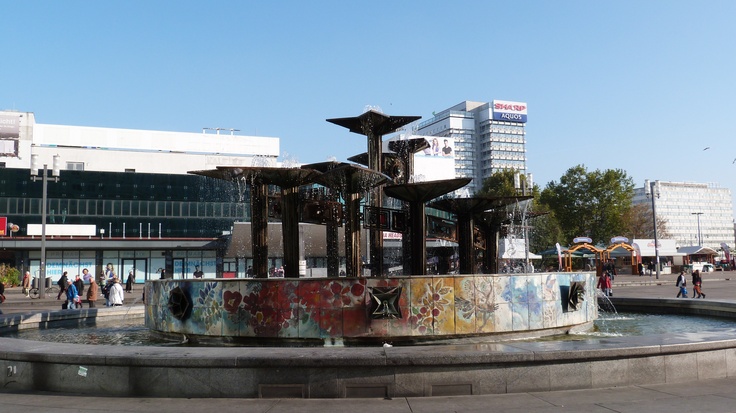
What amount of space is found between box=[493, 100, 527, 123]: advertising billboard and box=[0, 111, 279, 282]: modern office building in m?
128

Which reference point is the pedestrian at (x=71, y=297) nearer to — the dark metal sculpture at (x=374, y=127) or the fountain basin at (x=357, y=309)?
the dark metal sculpture at (x=374, y=127)

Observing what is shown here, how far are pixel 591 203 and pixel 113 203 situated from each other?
54863 millimetres

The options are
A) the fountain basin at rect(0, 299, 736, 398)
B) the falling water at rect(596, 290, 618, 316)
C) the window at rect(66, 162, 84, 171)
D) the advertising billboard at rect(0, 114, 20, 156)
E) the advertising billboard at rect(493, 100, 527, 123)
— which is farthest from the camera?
the advertising billboard at rect(493, 100, 527, 123)

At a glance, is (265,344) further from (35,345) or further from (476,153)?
(476,153)

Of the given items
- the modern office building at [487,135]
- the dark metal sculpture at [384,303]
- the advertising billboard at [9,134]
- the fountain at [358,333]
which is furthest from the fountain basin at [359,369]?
the modern office building at [487,135]

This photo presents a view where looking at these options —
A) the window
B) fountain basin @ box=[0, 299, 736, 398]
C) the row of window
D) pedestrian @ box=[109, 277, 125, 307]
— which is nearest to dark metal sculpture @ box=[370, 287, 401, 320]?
fountain basin @ box=[0, 299, 736, 398]

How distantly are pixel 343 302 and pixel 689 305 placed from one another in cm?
1199

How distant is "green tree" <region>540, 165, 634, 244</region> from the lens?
76.4 m

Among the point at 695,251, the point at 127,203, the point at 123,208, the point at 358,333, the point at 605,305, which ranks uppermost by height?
the point at 127,203

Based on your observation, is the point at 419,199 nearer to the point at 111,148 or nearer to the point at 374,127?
the point at 374,127

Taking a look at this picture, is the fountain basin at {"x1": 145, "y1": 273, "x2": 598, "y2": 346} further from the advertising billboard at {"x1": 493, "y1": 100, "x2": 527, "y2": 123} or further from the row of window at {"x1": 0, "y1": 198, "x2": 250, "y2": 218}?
the advertising billboard at {"x1": 493, "y1": 100, "x2": 527, "y2": 123}

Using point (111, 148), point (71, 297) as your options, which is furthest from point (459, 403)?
point (111, 148)

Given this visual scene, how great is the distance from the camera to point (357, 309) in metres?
11.2

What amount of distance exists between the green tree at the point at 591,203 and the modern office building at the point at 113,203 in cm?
3766
